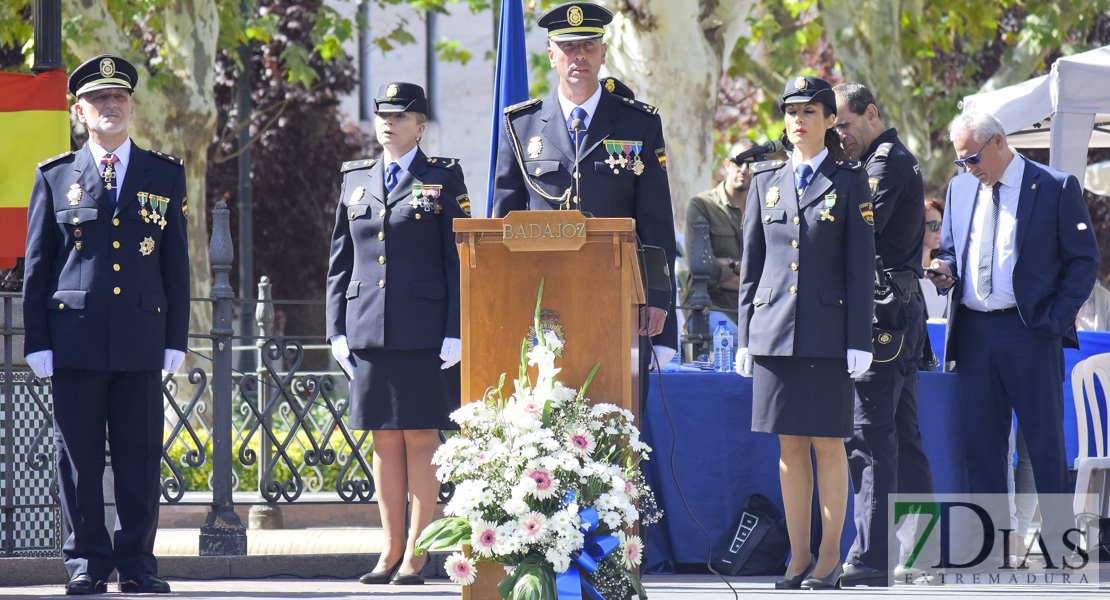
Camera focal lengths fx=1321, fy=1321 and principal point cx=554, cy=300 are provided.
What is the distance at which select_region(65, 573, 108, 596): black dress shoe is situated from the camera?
536cm

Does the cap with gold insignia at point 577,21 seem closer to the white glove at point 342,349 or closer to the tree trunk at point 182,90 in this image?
the white glove at point 342,349

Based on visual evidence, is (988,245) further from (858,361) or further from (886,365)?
(858,361)

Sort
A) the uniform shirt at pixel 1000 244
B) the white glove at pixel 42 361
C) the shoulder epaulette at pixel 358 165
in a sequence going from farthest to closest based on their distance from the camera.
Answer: the uniform shirt at pixel 1000 244
the shoulder epaulette at pixel 358 165
the white glove at pixel 42 361

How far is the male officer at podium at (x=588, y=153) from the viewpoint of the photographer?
4.87 m

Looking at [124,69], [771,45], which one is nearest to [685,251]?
[124,69]

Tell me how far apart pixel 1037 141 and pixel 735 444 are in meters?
5.74

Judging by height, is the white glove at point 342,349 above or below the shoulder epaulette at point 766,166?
below

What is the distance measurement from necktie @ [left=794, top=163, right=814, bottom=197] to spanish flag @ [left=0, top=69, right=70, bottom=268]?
367cm

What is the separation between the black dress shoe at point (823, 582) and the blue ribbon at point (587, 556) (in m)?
1.65

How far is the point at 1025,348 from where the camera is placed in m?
6.06

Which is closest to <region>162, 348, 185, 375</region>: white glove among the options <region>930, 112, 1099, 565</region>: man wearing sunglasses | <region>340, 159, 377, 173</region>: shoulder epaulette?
<region>340, 159, 377, 173</region>: shoulder epaulette

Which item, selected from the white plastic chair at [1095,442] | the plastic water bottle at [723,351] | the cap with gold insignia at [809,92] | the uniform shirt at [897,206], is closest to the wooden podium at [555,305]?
the cap with gold insignia at [809,92]

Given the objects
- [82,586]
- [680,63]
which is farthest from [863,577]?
[680,63]

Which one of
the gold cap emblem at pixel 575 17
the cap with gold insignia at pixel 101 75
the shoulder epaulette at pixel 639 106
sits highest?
the gold cap emblem at pixel 575 17
